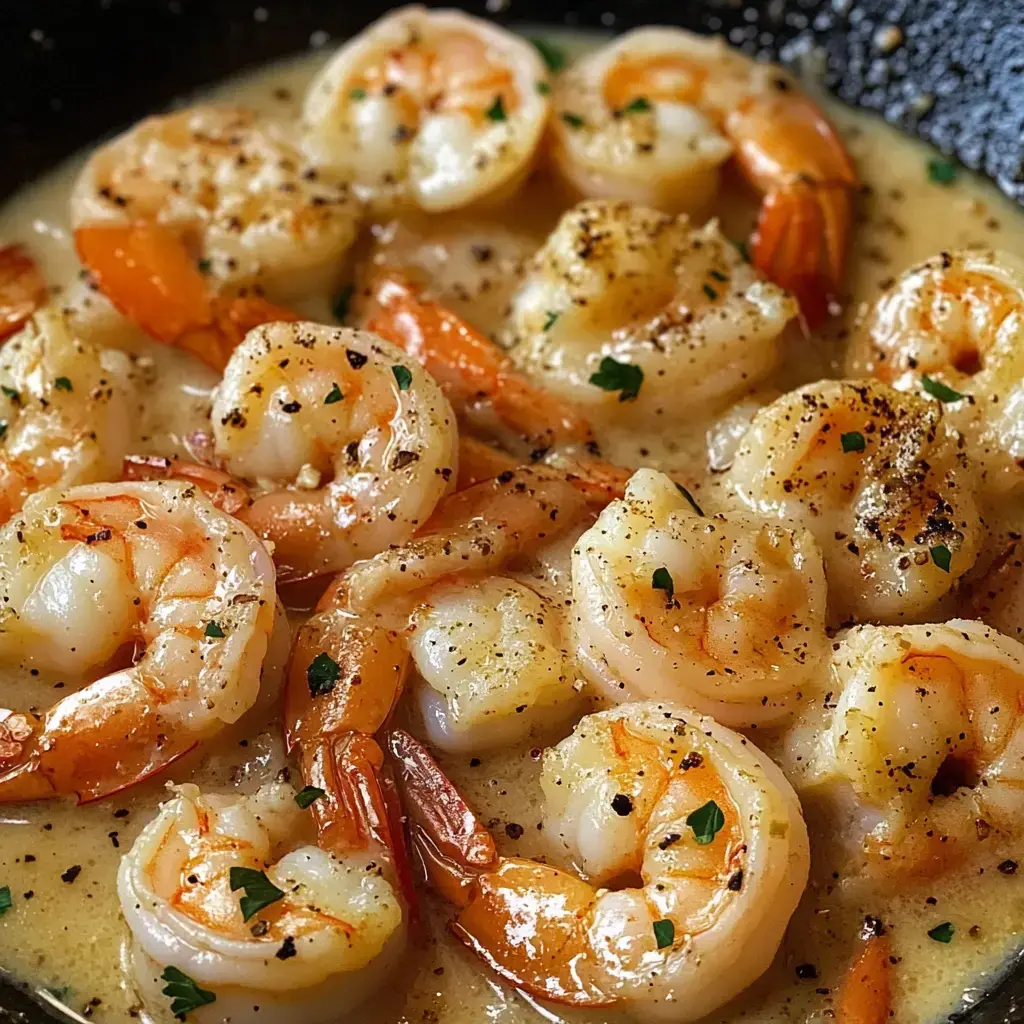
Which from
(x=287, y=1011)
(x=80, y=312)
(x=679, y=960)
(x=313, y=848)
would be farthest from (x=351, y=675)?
(x=80, y=312)

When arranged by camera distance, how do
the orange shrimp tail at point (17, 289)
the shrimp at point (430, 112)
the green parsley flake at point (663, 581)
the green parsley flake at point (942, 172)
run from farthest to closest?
the green parsley flake at point (942, 172), the shrimp at point (430, 112), the orange shrimp tail at point (17, 289), the green parsley flake at point (663, 581)

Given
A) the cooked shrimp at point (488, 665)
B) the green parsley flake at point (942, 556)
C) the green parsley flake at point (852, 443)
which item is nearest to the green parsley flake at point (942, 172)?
the green parsley flake at point (852, 443)

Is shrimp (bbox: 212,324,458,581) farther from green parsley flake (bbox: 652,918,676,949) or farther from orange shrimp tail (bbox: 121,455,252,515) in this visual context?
green parsley flake (bbox: 652,918,676,949)

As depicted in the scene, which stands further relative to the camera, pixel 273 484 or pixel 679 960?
pixel 273 484

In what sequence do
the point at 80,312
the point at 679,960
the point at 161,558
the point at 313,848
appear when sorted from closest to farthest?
the point at 679,960
the point at 313,848
the point at 161,558
the point at 80,312

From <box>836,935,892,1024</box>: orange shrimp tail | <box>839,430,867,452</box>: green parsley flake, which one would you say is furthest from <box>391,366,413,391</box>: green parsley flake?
<box>836,935,892,1024</box>: orange shrimp tail

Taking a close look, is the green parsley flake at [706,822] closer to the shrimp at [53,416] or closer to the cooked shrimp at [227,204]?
the shrimp at [53,416]

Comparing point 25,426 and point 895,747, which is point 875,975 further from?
point 25,426
